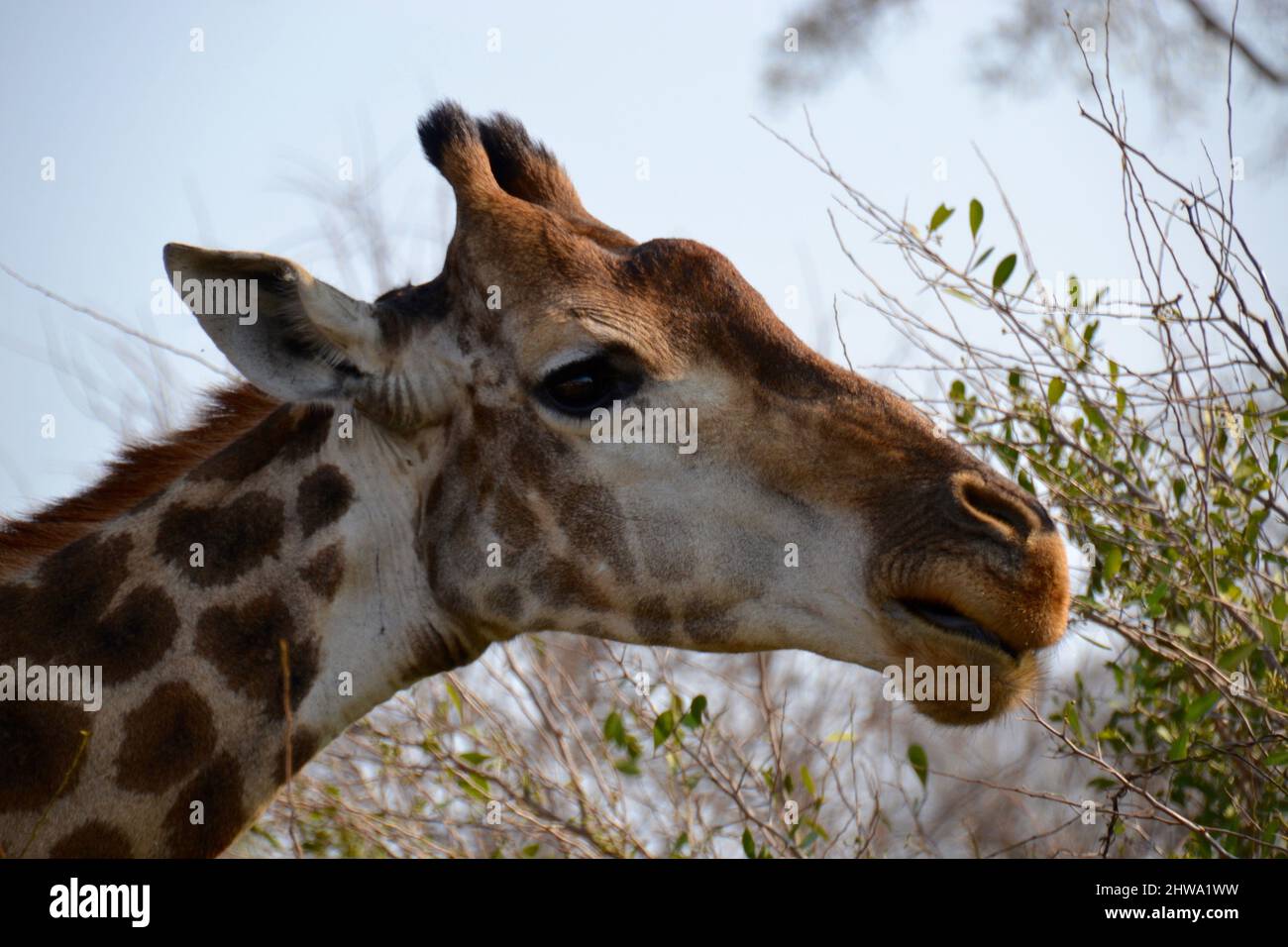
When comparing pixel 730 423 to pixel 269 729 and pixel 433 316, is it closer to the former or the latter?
pixel 433 316

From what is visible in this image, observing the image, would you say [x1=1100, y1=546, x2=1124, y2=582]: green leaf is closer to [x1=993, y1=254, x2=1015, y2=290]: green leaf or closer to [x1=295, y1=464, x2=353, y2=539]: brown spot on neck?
[x1=993, y1=254, x2=1015, y2=290]: green leaf

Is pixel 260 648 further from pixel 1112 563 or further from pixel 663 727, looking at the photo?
pixel 1112 563

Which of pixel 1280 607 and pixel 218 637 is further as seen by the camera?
pixel 1280 607

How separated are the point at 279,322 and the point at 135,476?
3.03 feet

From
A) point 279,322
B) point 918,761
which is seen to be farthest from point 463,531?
point 918,761

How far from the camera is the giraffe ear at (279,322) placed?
4.73 metres

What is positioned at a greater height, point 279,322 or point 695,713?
point 279,322

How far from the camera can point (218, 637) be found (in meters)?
4.62

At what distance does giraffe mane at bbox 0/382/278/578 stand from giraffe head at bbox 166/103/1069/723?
69 centimetres

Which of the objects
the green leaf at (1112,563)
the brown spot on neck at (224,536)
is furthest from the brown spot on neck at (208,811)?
the green leaf at (1112,563)

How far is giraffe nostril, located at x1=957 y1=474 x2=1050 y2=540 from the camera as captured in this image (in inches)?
168

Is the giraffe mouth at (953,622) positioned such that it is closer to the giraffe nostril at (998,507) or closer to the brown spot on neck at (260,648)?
the giraffe nostril at (998,507)

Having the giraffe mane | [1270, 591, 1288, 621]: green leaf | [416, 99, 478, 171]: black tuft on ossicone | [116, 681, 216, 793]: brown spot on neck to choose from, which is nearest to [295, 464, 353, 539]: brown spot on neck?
the giraffe mane

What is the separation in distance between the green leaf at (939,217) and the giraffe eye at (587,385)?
2072 mm
